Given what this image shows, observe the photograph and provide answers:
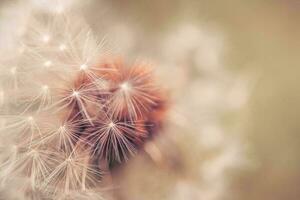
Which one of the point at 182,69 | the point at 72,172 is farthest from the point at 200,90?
the point at 72,172

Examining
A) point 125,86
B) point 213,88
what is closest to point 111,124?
point 125,86

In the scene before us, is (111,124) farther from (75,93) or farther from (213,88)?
(213,88)

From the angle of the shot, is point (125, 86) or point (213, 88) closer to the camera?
point (125, 86)

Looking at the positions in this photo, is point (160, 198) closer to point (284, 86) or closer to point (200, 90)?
point (200, 90)

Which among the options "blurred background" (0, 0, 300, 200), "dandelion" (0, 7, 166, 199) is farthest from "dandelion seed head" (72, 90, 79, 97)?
"blurred background" (0, 0, 300, 200)

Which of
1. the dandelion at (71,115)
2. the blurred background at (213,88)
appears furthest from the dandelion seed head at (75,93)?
the blurred background at (213,88)

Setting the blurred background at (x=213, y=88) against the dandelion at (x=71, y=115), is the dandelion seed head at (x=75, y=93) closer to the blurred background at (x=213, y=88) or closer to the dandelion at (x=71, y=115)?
the dandelion at (x=71, y=115)

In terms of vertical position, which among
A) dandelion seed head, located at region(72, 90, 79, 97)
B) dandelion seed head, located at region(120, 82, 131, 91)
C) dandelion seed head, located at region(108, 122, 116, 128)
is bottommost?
dandelion seed head, located at region(108, 122, 116, 128)

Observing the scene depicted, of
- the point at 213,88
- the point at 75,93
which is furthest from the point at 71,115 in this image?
the point at 213,88

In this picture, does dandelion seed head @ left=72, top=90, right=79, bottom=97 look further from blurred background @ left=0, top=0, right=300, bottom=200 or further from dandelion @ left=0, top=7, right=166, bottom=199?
blurred background @ left=0, top=0, right=300, bottom=200
